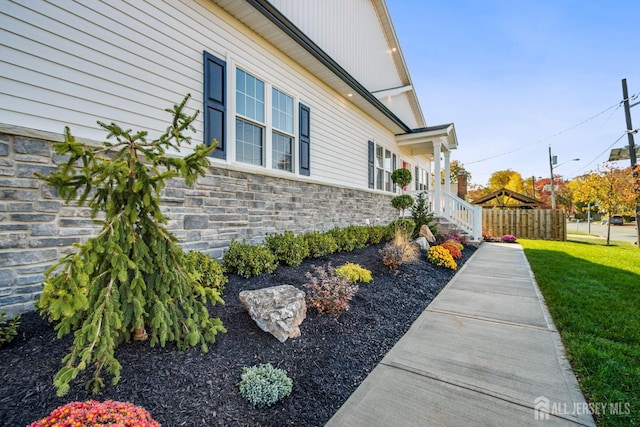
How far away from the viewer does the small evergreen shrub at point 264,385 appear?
2002mm

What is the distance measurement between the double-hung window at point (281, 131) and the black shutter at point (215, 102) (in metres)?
1.30

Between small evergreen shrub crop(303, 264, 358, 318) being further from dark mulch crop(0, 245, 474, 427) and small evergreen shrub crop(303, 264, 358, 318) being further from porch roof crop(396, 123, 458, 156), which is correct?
porch roof crop(396, 123, 458, 156)

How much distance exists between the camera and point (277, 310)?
2.81m

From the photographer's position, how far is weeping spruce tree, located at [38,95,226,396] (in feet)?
5.42

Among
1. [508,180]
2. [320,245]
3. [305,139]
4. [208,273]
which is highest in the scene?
[508,180]

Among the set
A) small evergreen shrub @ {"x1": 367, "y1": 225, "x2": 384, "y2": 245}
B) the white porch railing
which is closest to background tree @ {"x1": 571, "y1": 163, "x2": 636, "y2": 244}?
the white porch railing

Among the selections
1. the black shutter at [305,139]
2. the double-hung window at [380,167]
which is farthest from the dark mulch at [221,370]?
the double-hung window at [380,167]

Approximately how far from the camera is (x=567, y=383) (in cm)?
235

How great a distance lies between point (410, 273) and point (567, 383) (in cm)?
322

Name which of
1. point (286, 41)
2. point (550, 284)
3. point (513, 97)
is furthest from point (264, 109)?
point (513, 97)

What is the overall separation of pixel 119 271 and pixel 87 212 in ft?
6.37

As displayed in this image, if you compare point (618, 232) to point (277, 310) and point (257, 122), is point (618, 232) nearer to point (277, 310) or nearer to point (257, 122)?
point (257, 122)

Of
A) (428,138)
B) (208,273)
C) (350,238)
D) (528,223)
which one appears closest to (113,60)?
(208,273)

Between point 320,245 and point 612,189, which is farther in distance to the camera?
point 612,189
